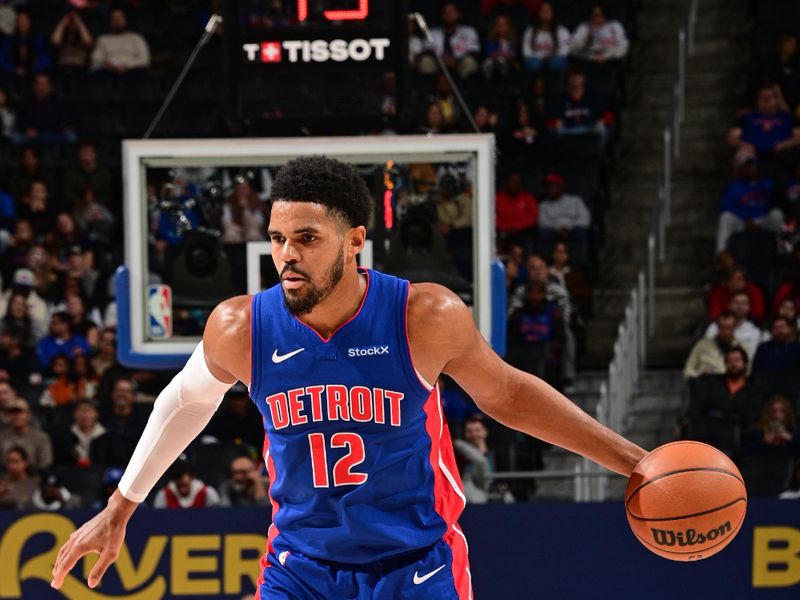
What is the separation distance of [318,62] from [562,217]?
16.5 ft

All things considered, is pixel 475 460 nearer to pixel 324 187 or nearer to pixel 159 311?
pixel 159 311

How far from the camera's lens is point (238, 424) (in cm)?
1014

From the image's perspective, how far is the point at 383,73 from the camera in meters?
7.50

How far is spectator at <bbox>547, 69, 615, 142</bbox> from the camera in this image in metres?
12.8

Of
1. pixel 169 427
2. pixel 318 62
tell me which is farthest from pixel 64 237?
pixel 169 427

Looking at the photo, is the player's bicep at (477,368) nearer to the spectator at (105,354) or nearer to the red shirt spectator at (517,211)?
the spectator at (105,354)

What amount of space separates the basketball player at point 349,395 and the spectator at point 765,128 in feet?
29.0

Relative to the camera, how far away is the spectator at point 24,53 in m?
14.0

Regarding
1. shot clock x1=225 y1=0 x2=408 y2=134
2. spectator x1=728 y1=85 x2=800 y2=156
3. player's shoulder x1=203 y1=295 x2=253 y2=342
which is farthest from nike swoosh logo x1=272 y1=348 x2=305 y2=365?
spectator x1=728 y1=85 x2=800 y2=156

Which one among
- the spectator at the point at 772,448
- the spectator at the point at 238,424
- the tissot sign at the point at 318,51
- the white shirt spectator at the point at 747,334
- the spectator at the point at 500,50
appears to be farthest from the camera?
the spectator at the point at 500,50

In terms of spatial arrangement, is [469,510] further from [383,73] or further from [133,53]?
[133,53]

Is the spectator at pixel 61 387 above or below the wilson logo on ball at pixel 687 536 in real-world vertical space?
below

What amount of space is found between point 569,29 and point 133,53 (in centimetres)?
418

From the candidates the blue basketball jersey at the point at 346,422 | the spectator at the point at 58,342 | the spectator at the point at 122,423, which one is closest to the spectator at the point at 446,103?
the spectator at the point at 58,342
